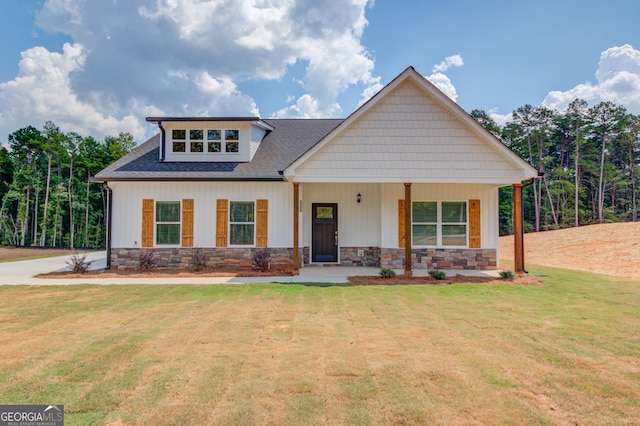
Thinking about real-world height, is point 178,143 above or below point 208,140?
below

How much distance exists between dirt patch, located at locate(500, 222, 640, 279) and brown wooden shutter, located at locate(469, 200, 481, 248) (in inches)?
86.2

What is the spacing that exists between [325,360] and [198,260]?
862cm

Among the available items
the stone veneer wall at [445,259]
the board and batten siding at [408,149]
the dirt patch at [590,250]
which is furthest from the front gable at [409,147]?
the dirt patch at [590,250]

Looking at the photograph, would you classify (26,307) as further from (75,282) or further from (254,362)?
(254,362)

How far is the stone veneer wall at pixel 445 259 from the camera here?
1139cm

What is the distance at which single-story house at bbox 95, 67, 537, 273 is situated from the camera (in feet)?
33.1

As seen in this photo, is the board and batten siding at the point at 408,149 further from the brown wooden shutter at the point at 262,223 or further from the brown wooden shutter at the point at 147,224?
the brown wooden shutter at the point at 147,224

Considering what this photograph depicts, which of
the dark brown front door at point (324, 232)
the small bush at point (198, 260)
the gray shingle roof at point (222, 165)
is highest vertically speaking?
the gray shingle roof at point (222, 165)

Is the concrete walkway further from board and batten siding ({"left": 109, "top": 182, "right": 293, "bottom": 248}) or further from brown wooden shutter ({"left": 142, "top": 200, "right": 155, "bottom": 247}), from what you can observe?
brown wooden shutter ({"left": 142, "top": 200, "right": 155, "bottom": 247})

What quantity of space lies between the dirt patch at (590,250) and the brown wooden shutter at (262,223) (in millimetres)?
8867

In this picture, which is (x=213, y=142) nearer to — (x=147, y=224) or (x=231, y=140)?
(x=231, y=140)

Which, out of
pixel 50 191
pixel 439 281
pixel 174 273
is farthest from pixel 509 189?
pixel 50 191

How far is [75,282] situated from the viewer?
923cm

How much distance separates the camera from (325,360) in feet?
12.4
